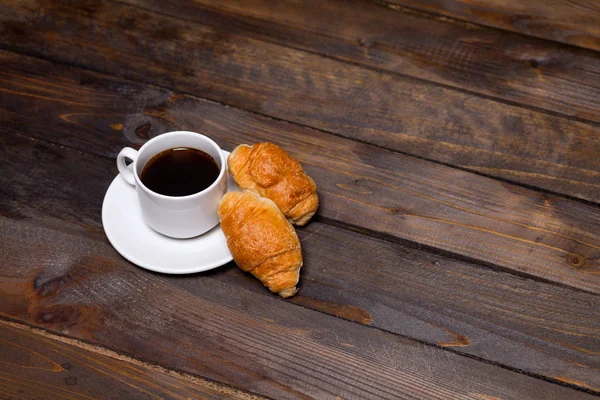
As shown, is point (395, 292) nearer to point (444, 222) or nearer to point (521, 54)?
point (444, 222)

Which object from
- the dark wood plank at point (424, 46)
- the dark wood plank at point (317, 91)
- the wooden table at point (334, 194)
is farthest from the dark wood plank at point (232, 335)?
the dark wood plank at point (424, 46)

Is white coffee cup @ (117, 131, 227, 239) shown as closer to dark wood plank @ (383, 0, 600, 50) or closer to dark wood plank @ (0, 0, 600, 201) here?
dark wood plank @ (0, 0, 600, 201)

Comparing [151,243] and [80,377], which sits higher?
[151,243]

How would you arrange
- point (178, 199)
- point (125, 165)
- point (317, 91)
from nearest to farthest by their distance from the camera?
point (178, 199) → point (125, 165) → point (317, 91)

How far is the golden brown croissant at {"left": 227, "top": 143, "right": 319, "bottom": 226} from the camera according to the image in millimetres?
1087

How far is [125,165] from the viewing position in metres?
1.12

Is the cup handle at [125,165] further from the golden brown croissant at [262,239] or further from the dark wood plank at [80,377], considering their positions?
the dark wood plank at [80,377]

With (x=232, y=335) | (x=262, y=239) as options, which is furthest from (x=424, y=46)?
(x=232, y=335)

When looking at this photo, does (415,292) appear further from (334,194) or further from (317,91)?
(317,91)

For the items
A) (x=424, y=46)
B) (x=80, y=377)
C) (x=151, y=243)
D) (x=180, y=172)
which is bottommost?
(x=80, y=377)

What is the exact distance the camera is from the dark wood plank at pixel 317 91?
1311 mm

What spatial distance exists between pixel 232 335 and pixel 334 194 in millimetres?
334

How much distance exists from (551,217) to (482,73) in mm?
389

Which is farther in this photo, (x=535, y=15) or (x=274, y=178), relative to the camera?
(x=535, y=15)
